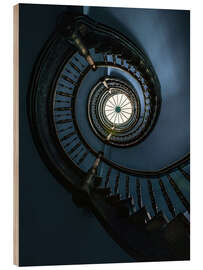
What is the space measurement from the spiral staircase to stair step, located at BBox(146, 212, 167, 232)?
0.01 m

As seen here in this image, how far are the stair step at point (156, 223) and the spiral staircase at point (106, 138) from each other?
1 cm

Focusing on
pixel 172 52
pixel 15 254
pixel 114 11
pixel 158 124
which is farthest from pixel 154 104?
pixel 15 254

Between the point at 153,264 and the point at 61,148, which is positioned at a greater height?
the point at 61,148

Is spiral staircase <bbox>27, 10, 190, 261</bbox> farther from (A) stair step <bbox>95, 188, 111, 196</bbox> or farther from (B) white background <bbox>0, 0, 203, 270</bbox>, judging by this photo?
(B) white background <bbox>0, 0, 203, 270</bbox>

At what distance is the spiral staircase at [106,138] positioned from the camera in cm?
326

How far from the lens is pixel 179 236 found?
3.53 metres

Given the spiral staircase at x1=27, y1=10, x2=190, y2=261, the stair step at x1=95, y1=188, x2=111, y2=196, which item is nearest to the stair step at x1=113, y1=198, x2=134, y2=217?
the spiral staircase at x1=27, y1=10, x2=190, y2=261

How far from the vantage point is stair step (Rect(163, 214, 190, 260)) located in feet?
11.5

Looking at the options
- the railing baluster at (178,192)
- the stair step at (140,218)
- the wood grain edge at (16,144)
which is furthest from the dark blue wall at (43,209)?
the railing baluster at (178,192)

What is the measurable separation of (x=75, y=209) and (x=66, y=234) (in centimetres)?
27

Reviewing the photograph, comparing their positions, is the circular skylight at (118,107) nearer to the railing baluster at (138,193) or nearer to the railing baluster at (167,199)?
the railing baluster at (138,193)
